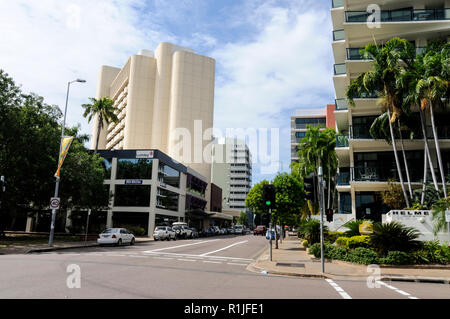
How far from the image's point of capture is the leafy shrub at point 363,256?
53.0 ft

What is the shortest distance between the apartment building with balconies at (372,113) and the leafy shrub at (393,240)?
42.6ft

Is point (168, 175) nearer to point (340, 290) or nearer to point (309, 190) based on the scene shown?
point (309, 190)

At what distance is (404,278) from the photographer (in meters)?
13.1

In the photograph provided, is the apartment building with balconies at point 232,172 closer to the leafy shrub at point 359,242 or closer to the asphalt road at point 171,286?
the leafy shrub at point 359,242

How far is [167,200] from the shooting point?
54.4 meters

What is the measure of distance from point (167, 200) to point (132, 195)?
6.58m

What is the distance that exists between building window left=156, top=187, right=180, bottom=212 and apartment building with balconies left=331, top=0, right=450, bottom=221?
2669cm

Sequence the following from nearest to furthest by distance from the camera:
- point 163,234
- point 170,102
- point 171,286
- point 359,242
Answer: point 171,286
point 359,242
point 163,234
point 170,102

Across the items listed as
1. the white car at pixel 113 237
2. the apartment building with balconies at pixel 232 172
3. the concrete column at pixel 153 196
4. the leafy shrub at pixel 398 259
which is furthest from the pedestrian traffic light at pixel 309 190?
the apartment building with balconies at pixel 232 172

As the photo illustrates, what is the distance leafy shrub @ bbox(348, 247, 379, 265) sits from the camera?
16156 millimetres

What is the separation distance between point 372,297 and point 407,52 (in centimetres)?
2282

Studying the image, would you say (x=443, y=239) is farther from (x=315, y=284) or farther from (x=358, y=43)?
(x=358, y=43)

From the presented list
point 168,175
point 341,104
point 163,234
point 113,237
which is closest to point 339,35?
point 341,104

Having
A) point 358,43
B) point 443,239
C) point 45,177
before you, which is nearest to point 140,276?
point 443,239
